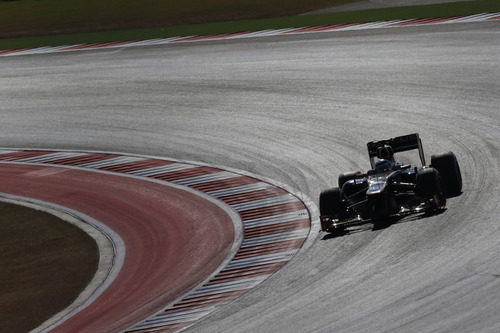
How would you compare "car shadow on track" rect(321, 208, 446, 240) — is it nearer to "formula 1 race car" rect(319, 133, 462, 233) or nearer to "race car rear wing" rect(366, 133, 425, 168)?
"formula 1 race car" rect(319, 133, 462, 233)

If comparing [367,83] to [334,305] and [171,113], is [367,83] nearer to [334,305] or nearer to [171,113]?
[171,113]

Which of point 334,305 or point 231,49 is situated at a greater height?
point 231,49

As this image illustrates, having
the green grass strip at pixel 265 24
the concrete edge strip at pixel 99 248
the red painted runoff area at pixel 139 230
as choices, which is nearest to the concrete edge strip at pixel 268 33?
the green grass strip at pixel 265 24

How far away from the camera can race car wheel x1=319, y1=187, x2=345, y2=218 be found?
15.9 m

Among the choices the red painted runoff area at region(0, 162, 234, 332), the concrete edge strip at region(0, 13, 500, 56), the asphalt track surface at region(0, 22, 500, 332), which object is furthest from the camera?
the concrete edge strip at region(0, 13, 500, 56)

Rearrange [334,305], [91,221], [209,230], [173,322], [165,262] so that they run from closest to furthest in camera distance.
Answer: [334,305]
[173,322]
[165,262]
[209,230]
[91,221]

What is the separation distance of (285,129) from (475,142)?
203 inches

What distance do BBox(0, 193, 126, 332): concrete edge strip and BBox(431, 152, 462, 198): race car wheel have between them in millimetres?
5497

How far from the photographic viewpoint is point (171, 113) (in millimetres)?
26406

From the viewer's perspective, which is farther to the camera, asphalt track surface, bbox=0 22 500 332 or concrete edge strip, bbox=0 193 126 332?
concrete edge strip, bbox=0 193 126 332

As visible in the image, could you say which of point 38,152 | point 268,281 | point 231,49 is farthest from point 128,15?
point 268,281

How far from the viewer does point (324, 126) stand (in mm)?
22766

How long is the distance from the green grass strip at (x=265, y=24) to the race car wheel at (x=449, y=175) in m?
16.2

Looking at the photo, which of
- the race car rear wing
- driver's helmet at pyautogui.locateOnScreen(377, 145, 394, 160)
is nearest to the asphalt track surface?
the race car rear wing
